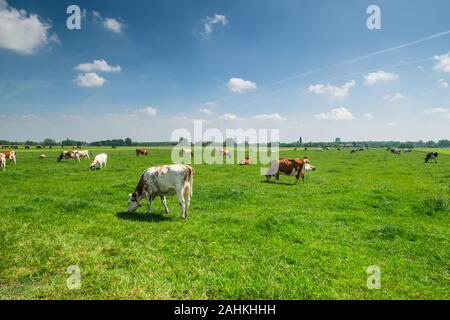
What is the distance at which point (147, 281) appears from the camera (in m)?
6.30

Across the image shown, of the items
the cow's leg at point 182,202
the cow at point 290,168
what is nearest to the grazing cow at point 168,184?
the cow's leg at point 182,202

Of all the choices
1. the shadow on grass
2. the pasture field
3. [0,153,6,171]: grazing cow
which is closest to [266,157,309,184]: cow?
the pasture field

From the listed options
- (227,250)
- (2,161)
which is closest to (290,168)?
(227,250)

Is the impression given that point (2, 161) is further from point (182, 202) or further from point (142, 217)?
point (182, 202)

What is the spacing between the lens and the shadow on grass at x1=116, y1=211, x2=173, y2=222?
11.7 m

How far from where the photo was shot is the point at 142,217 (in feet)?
39.6

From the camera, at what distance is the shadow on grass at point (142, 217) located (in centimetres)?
1169

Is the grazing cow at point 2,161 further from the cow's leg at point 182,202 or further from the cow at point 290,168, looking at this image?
the cow's leg at point 182,202

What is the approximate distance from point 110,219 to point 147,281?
5.77 meters

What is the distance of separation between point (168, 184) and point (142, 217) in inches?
63.7

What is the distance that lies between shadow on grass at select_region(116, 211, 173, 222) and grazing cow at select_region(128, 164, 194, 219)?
0.28 meters

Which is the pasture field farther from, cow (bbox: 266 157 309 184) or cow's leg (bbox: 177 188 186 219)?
cow (bbox: 266 157 309 184)

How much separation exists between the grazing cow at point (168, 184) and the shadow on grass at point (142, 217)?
28cm
